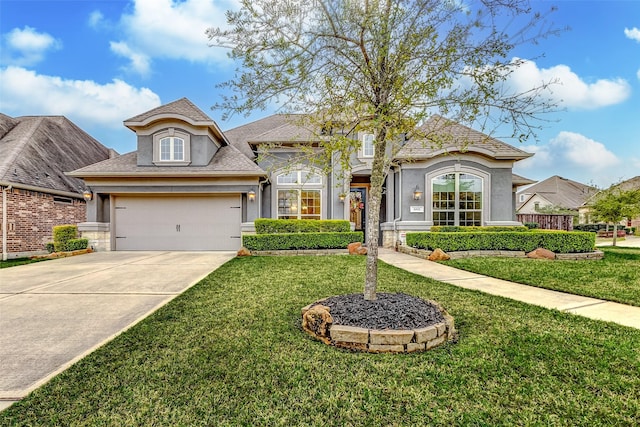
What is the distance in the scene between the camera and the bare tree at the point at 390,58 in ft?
10.9

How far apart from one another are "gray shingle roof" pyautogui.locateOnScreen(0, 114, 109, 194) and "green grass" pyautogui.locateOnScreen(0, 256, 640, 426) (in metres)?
11.6

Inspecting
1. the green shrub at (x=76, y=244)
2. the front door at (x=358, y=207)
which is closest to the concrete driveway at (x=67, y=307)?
the green shrub at (x=76, y=244)

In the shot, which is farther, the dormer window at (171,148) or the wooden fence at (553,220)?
the wooden fence at (553,220)

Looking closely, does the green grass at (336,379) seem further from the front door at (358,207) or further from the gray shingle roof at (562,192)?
the gray shingle roof at (562,192)

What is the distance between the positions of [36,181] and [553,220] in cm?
2625

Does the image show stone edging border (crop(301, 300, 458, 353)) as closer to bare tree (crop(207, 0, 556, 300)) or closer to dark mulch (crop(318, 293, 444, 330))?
dark mulch (crop(318, 293, 444, 330))

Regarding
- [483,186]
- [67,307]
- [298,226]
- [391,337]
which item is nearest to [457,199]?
[483,186]

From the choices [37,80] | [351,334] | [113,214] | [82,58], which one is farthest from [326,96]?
[37,80]

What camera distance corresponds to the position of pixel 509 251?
8.91 metres

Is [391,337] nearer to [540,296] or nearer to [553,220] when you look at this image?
[540,296]

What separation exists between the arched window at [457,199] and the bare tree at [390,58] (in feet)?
26.7

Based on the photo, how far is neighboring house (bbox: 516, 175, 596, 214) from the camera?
3088 cm

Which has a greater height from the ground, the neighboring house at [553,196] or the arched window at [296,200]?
the neighboring house at [553,196]

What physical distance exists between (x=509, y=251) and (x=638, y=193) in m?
9.89
